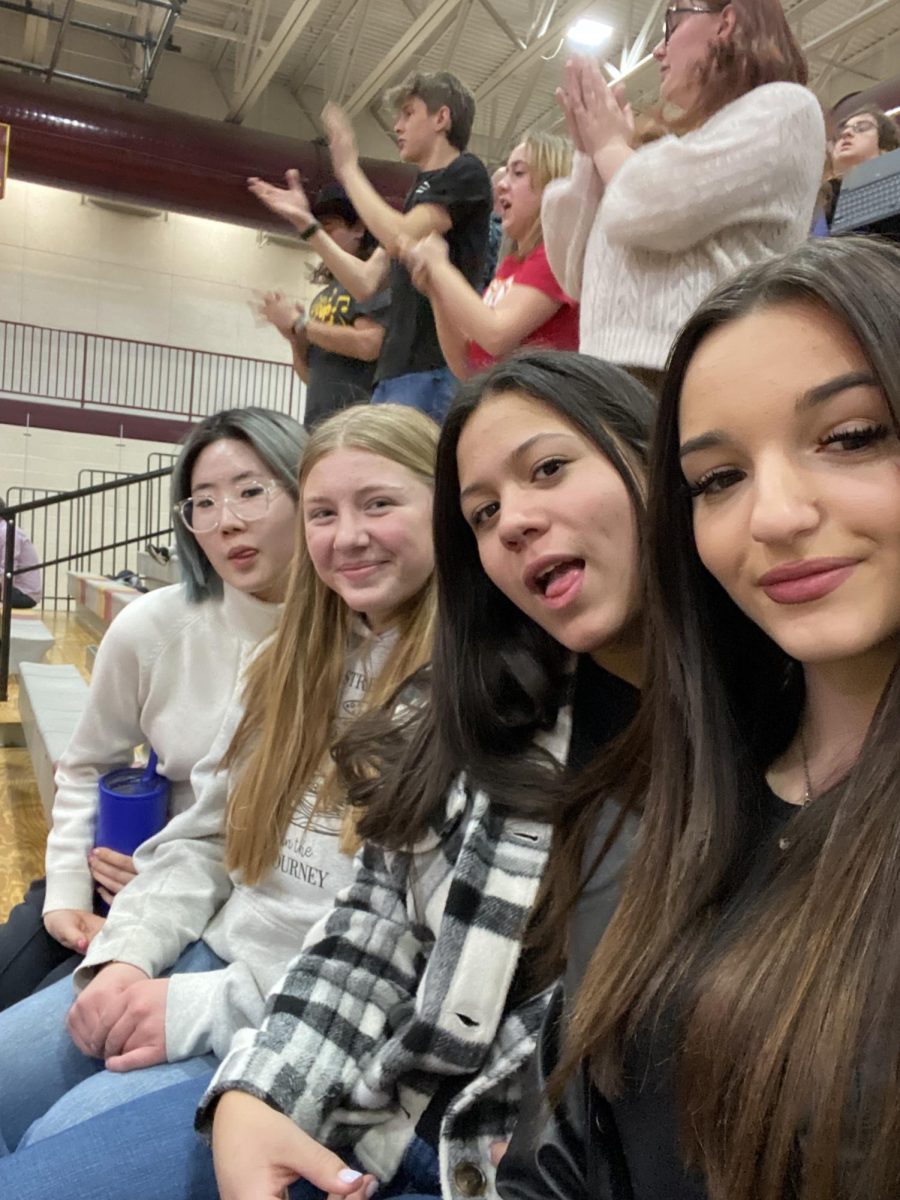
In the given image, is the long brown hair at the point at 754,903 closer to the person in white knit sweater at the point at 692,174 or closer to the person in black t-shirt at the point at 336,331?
the person in white knit sweater at the point at 692,174

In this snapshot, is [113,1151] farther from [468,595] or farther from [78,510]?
[78,510]

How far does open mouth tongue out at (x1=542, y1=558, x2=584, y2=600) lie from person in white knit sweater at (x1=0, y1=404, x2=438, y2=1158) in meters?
0.33

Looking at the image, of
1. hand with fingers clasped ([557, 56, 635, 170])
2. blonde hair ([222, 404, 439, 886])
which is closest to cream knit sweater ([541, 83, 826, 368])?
hand with fingers clasped ([557, 56, 635, 170])

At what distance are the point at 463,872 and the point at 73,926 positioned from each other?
0.89m

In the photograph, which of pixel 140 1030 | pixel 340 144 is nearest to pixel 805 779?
pixel 140 1030

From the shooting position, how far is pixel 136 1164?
90 cm

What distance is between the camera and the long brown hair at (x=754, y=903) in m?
0.51

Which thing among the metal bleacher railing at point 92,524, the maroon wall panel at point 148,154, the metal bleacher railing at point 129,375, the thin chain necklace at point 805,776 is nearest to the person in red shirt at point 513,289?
the thin chain necklace at point 805,776

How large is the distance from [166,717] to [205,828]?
0.74 ft

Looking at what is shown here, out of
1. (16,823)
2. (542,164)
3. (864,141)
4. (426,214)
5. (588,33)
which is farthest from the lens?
(588,33)

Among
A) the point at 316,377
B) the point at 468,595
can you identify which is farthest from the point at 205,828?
the point at 316,377

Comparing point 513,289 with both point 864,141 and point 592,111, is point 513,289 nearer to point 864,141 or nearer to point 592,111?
point 592,111

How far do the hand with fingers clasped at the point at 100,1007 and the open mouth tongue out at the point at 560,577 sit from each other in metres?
0.77

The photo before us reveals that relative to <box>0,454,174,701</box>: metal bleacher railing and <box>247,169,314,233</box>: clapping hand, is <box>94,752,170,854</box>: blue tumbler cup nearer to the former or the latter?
<box>247,169,314,233</box>: clapping hand
